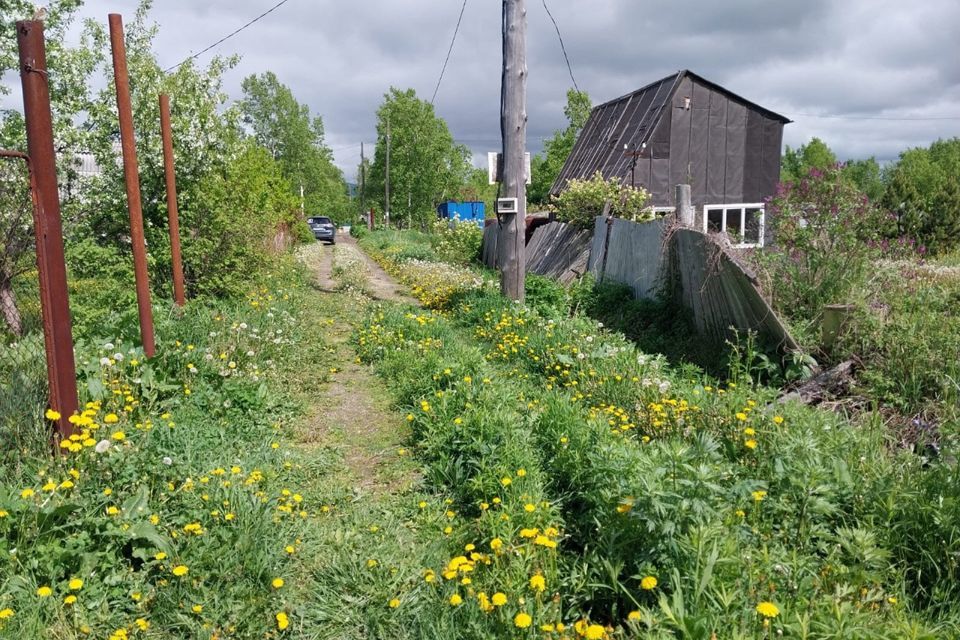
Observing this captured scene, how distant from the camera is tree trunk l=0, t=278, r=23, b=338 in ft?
24.3

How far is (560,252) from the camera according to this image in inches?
513

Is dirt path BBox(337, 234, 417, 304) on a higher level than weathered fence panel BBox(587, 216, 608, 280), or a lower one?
lower

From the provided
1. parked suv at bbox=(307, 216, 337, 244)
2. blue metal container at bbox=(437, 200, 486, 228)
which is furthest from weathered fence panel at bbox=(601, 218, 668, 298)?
blue metal container at bbox=(437, 200, 486, 228)

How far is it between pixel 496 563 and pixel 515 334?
4.76 m

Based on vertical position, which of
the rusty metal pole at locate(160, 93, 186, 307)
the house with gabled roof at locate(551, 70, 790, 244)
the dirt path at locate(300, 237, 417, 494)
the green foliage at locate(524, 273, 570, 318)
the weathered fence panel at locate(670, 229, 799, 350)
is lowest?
the dirt path at locate(300, 237, 417, 494)

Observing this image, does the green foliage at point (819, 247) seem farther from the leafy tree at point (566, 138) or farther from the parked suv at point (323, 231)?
the parked suv at point (323, 231)

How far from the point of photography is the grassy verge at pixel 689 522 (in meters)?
2.38

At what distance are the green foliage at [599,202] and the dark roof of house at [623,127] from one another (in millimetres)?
5569

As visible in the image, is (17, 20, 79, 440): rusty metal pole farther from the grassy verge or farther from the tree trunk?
the tree trunk

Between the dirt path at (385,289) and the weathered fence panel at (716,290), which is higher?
the weathered fence panel at (716,290)

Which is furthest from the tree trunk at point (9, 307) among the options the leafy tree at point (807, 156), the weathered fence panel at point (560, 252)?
the leafy tree at point (807, 156)

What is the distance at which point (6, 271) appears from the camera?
7461mm

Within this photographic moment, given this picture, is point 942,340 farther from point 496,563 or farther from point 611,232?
point 611,232

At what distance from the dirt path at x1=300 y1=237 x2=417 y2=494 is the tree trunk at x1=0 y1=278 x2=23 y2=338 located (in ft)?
11.5
